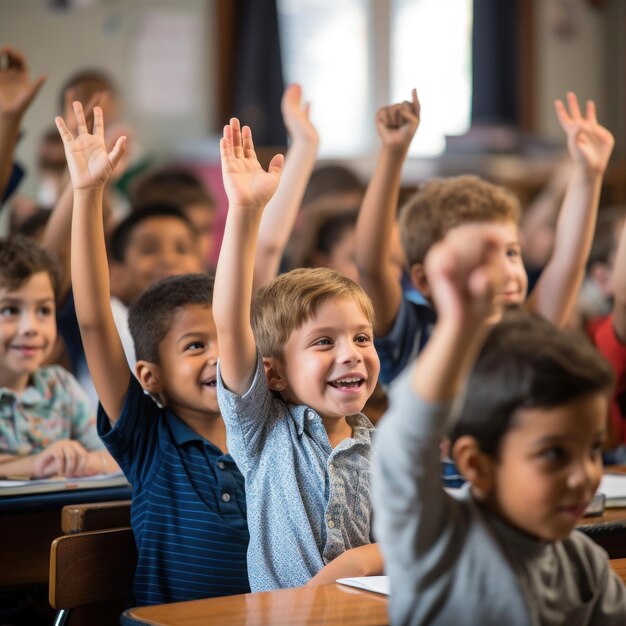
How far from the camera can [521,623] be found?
1.22m

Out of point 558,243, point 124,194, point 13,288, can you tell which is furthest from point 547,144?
point 13,288

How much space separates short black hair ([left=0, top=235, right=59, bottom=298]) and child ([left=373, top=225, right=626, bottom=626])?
4.79 feet

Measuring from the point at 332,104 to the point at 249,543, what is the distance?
6273 millimetres

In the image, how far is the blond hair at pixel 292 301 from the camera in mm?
1837

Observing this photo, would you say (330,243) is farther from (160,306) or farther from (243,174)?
(243,174)

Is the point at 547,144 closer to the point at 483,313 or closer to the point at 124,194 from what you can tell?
the point at 124,194

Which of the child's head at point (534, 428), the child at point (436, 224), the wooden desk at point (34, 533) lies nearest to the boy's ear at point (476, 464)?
the child's head at point (534, 428)

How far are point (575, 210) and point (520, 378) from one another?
1.46 metres

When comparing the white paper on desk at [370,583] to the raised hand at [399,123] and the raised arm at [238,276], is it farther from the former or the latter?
the raised hand at [399,123]

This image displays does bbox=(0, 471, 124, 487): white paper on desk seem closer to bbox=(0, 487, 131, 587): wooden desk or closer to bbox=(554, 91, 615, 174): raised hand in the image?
bbox=(0, 487, 131, 587): wooden desk

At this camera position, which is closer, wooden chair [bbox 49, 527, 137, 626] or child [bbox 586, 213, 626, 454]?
wooden chair [bbox 49, 527, 137, 626]

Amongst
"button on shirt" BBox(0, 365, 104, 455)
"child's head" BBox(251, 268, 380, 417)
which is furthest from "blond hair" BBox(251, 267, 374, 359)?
"button on shirt" BBox(0, 365, 104, 455)

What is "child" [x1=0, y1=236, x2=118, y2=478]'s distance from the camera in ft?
8.07

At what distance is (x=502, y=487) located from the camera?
127cm
